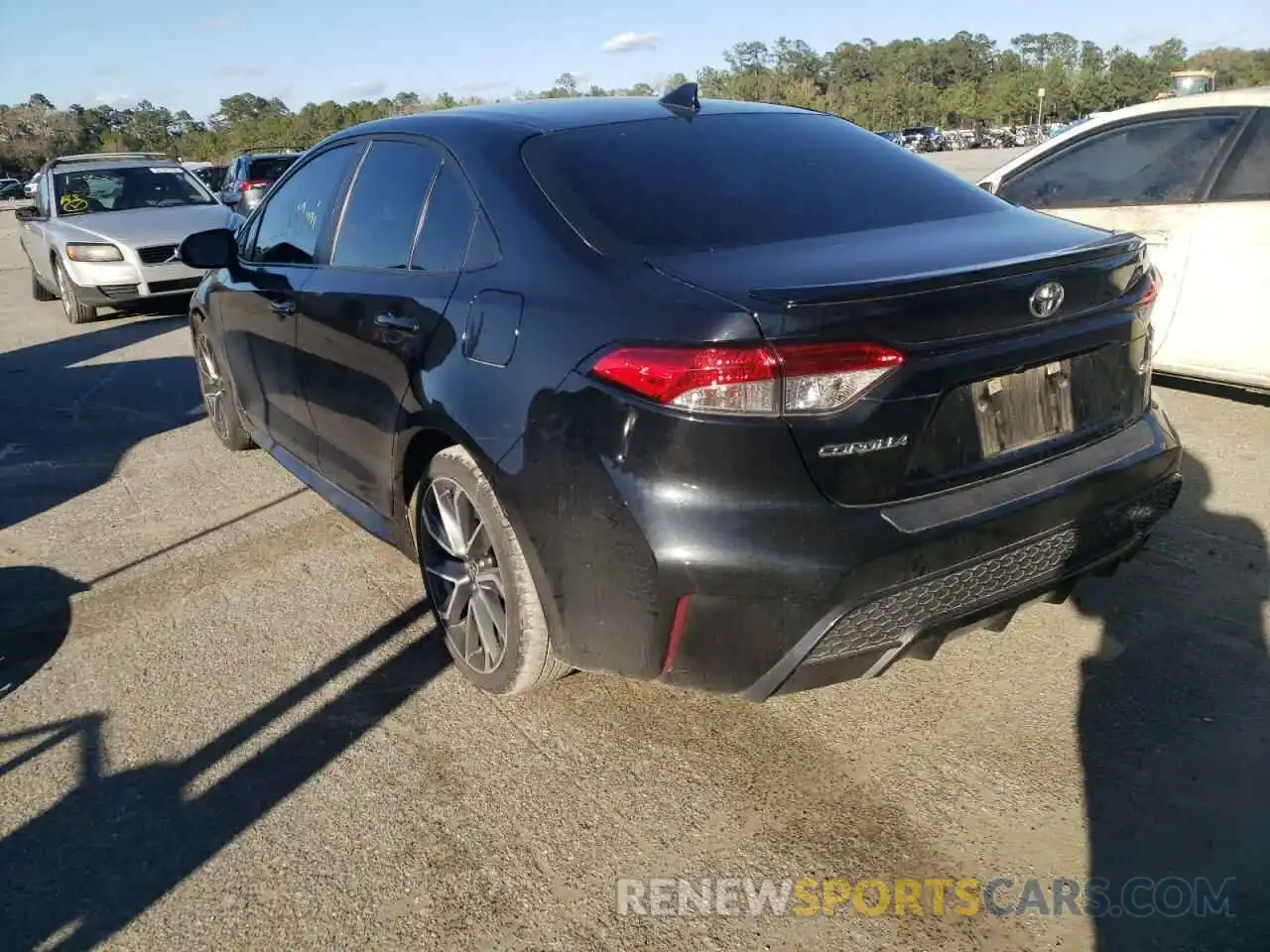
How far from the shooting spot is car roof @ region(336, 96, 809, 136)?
10.3 ft

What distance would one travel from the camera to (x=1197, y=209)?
5.11 metres

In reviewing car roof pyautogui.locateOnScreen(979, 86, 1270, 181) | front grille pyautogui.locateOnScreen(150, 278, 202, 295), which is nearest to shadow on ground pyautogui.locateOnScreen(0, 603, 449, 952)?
car roof pyautogui.locateOnScreen(979, 86, 1270, 181)

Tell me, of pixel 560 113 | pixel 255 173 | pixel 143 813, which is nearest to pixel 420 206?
pixel 560 113

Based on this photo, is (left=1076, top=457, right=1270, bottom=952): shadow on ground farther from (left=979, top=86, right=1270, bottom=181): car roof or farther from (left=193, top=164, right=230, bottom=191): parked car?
(left=193, top=164, right=230, bottom=191): parked car

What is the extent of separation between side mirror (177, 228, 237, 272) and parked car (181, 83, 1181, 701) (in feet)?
5.11

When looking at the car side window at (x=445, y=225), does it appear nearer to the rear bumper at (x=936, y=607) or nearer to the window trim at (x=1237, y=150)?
the rear bumper at (x=936, y=607)

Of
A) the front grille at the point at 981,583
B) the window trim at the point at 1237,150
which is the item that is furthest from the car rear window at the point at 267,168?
the front grille at the point at 981,583

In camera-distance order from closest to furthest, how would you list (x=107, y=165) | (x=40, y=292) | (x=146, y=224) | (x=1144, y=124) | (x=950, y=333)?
(x=950, y=333), (x=1144, y=124), (x=146, y=224), (x=107, y=165), (x=40, y=292)

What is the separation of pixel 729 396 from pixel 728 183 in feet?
3.17

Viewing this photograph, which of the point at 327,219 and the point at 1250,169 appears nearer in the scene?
the point at 327,219

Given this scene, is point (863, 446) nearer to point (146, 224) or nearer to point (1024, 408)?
point (1024, 408)

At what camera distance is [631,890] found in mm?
2293

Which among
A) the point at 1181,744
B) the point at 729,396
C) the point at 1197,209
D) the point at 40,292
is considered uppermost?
the point at 729,396

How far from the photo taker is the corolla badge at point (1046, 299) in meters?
2.37
